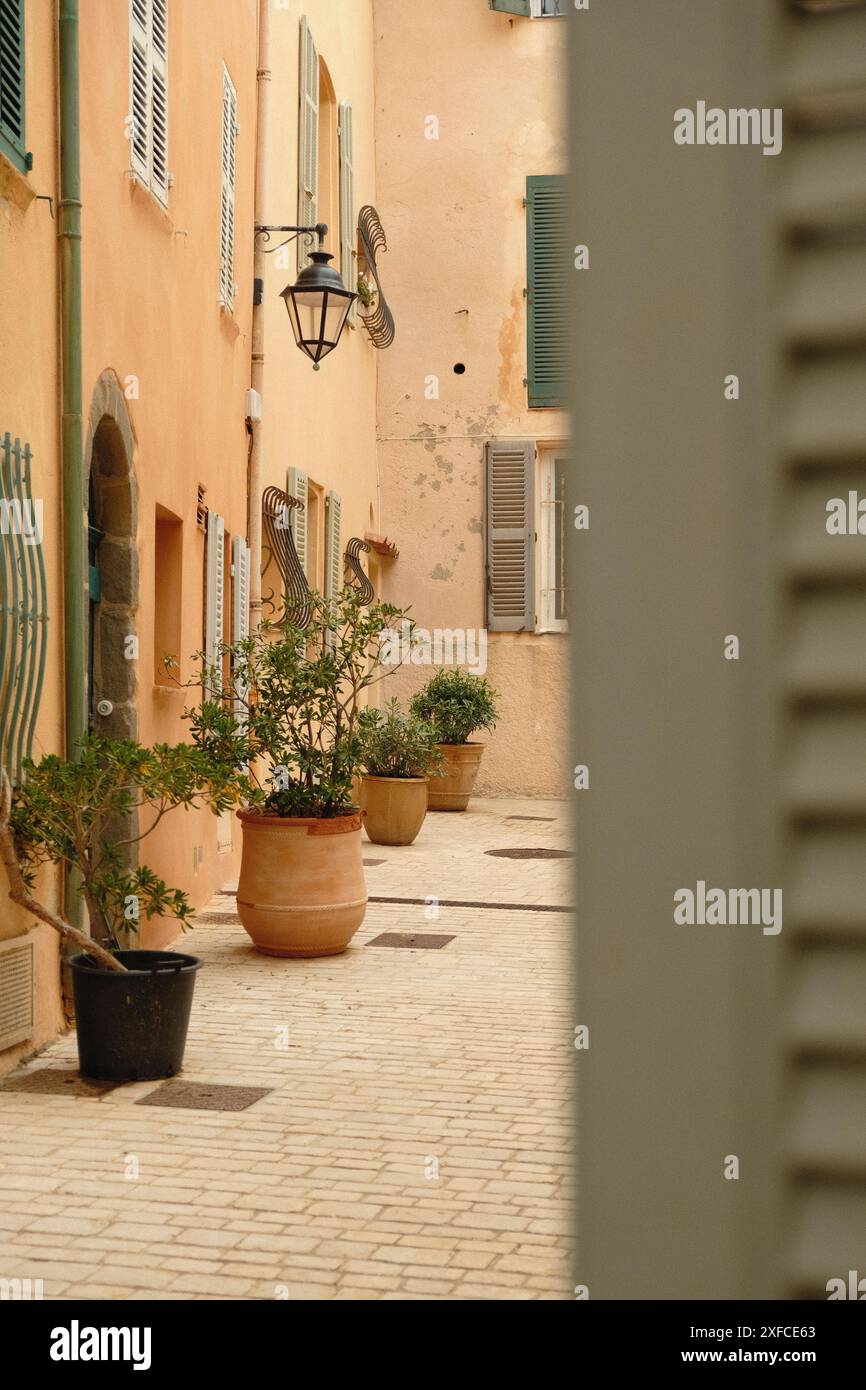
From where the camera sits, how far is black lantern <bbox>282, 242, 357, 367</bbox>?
9.24 meters

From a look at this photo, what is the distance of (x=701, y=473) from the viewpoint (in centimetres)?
127

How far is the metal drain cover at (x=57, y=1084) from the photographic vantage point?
17.8 feet

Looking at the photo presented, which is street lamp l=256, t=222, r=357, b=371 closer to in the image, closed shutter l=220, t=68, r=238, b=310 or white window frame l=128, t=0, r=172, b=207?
closed shutter l=220, t=68, r=238, b=310

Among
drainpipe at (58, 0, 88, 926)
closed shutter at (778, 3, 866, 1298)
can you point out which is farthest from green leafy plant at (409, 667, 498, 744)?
closed shutter at (778, 3, 866, 1298)

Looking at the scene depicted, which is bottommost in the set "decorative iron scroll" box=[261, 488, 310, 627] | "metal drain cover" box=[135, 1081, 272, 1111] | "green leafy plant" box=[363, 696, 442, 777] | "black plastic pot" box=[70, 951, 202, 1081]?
"metal drain cover" box=[135, 1081, 272, 1111]

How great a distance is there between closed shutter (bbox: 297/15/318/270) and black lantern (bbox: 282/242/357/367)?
3.04 metres

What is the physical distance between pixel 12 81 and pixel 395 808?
307 inches

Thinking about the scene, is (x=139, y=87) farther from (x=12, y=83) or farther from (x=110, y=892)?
(x=110, y=892)

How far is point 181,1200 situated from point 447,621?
12941mm

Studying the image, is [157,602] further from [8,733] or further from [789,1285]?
[789,1285]

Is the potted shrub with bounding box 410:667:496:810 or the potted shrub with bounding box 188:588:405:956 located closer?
the potted shrub with bounding box 188:588:405:956

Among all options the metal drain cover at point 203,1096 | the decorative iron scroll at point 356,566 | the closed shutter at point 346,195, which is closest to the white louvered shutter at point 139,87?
the metal drain cover at point 203,1096

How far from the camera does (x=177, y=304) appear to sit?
8.39m
